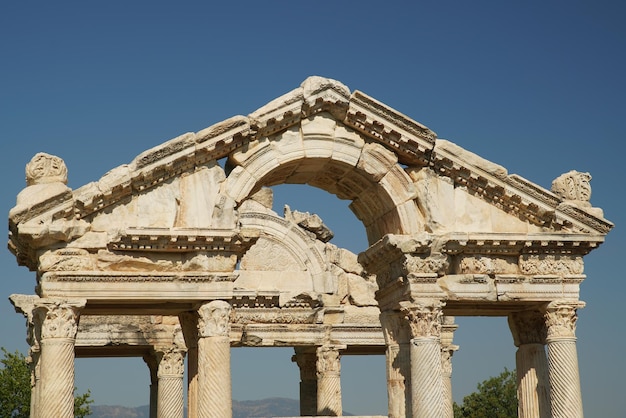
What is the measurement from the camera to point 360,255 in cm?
2128

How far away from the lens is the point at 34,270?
19172 millimetres

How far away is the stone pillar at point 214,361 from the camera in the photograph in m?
18.2

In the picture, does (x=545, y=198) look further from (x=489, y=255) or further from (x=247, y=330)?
(x=247, y=330)

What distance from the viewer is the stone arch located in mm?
19406

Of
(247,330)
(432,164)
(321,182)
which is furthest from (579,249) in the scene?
(247,330)

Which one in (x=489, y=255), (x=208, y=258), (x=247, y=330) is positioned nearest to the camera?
(x=208, y=258)

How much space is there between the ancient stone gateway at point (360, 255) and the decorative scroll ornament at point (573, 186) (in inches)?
1.3

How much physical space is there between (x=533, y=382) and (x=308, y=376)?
9.79 meters

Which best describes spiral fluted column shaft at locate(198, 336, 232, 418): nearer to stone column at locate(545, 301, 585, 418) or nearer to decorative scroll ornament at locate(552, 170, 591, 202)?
stone column at locate(545, 301, 585, 418)

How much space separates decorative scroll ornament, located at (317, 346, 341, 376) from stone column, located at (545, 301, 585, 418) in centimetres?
823

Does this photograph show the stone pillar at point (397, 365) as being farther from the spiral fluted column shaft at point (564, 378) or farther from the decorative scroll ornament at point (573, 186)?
the decorative scroll ornament at point (573, 186)

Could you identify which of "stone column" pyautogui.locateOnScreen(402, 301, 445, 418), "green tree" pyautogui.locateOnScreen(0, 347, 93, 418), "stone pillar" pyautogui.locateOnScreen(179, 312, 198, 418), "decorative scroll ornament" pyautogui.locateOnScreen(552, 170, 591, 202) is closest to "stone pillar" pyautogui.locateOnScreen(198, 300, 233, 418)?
"stone pillar" pyautogui.locateOnScreen(179, 312, 198, 418)

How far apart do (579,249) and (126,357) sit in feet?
43.7

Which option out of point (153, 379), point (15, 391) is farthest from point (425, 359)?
point (15, 391)
